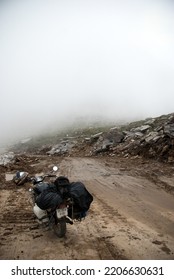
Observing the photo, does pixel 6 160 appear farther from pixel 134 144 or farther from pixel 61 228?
pixel 61 228

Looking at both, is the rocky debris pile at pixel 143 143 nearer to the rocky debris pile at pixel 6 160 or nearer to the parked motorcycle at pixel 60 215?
the rocky debris pile at pixel 6 160

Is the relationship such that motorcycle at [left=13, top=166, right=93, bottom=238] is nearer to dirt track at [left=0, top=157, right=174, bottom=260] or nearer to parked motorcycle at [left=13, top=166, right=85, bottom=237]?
parked motorcycle at [left=13, top=166, right=85, bottom=237]

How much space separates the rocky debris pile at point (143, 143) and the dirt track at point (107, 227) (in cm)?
731

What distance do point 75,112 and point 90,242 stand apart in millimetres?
79361

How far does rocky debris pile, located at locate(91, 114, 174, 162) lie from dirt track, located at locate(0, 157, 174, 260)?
731 centimetres

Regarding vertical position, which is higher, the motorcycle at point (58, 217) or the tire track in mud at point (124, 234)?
the motorcycle at point (58, 217)

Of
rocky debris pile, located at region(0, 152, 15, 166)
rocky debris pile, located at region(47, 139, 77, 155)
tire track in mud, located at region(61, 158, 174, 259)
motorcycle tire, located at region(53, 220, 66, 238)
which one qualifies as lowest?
rocky debris pile, located at region(47, 139, 77, 155)

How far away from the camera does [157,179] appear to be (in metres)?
16.7

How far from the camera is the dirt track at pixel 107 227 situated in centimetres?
712

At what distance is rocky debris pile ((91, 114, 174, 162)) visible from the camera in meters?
23.3

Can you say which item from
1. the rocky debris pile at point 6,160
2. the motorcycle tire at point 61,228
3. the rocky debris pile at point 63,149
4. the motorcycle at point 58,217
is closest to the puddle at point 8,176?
the rocky debris pile at point 6,160

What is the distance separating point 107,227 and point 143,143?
17.7 meters

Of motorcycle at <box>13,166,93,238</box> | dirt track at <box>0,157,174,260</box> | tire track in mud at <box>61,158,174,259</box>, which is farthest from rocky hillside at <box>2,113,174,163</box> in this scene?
motorcycle at <box>13,166,93,238</box>

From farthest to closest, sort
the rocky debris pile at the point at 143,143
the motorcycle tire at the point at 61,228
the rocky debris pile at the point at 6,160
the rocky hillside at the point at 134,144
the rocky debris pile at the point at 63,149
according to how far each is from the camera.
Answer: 1. the rocky debris pile at the point at 63,149
2. the rocky debris pile at the point at 6,160
3. the rocky hillside at the point at 134,144
4. the rocky debris pile at the point at 143,143
5. the motorcycle tire at the point at 61,228
